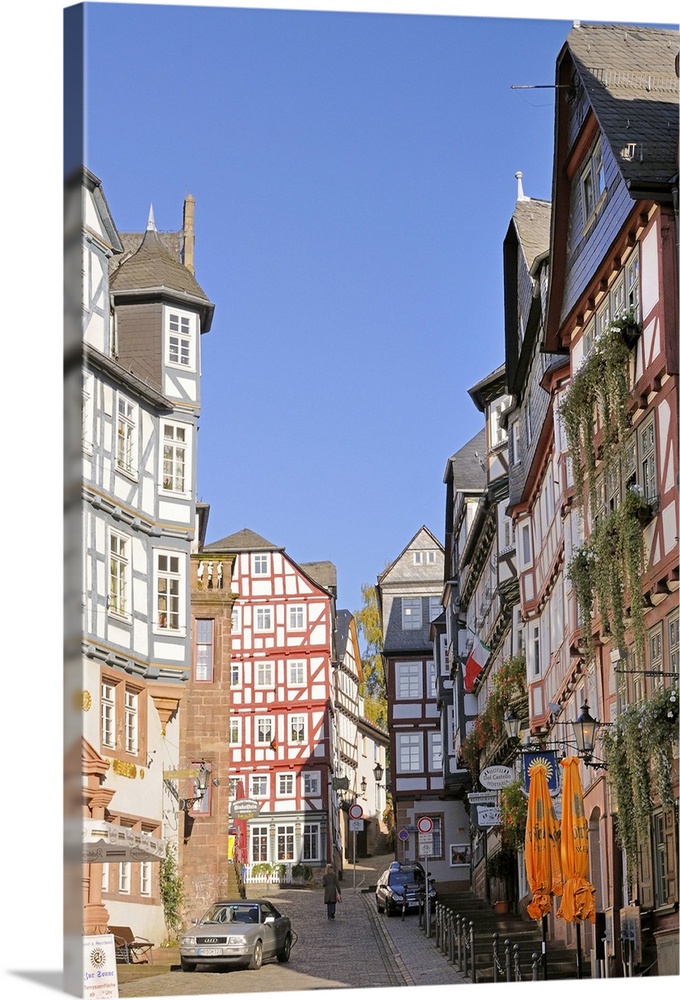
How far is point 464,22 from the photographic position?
49.0 ft

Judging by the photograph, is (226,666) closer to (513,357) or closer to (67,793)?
(513,357)

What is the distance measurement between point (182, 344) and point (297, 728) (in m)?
18.7

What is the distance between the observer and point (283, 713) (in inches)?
1308

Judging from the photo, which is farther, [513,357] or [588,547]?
[513,357]

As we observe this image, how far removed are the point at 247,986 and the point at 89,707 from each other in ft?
12.1

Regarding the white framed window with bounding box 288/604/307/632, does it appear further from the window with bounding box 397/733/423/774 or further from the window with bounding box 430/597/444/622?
the window with bounding box 397/733/423/774

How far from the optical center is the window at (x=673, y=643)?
1530cm

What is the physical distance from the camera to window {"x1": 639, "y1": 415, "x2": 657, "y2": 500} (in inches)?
633

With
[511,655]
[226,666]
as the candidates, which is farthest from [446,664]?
[226,666]

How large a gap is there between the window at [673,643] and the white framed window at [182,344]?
21.3ft

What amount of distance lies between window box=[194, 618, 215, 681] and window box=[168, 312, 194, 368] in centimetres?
452

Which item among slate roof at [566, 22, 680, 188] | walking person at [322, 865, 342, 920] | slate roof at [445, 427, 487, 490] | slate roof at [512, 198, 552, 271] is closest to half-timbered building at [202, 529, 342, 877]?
walking person at [322, 865, 342, 920]

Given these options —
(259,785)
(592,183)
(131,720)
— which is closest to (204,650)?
(131,720)

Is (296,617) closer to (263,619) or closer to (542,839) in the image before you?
(263,619)
